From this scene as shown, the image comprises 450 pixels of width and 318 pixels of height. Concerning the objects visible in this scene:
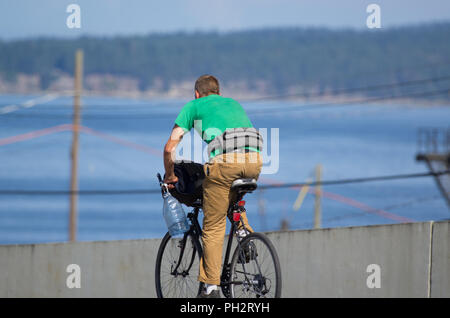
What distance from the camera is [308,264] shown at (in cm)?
866

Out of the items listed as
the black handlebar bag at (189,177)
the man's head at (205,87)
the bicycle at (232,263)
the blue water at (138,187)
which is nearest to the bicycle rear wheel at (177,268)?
the bicycle at (232,263)

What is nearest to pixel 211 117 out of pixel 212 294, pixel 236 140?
pixel 236 140

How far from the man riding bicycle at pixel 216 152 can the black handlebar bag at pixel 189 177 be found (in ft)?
0.63

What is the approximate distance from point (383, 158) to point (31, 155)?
7562 centimetres

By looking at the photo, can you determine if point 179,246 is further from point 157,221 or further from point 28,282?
point 157,221

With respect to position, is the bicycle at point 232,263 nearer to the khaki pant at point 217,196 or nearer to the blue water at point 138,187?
the khaki pant at point 217,196

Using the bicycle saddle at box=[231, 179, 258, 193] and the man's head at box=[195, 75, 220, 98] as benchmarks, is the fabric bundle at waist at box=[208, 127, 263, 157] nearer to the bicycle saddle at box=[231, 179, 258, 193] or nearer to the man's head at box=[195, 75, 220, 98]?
the bicycle saddle at box=[231, 179, 258, 193]

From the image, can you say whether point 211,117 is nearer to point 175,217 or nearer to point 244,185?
point 244,185

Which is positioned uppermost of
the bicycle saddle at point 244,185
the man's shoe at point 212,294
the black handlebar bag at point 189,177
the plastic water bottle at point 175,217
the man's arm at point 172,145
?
the man's arm at point 172,145

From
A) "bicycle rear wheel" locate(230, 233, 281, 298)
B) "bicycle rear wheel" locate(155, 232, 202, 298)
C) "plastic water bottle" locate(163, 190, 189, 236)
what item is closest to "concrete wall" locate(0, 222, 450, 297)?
"bicycle rear wheel" locate(155, 232, 202, 298)

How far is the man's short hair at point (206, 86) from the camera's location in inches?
269

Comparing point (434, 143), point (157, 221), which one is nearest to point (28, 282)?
point (434, 143)

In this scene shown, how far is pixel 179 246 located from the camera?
7.55 metres

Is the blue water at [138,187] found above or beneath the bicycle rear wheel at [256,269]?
above
